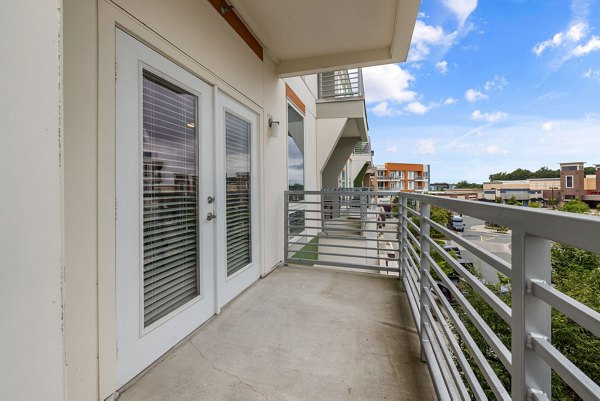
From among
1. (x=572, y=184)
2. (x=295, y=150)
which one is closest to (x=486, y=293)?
(x=295, y=150)

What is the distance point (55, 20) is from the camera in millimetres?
620

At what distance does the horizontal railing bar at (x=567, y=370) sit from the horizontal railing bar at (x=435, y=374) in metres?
0.91

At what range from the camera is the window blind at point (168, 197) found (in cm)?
Answer: 179

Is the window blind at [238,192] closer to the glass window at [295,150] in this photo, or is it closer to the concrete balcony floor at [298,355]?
the concrete balcony floor at [298,355]

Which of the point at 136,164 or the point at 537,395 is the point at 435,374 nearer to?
the point at 537,395

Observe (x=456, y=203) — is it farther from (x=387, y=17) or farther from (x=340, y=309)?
(x=387, y=17)

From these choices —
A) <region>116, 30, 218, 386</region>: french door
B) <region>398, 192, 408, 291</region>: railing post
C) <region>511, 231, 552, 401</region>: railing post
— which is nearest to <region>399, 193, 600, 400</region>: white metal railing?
<region>511, 231, 552, 401</region>: railing post

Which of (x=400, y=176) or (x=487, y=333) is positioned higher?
(x=400, y=176)

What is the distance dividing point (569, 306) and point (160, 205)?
2.01 metres

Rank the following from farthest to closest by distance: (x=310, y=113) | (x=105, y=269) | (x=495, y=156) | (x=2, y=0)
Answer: (x=495, y=156) → (x=310, y=113) → (x=105, y=269) → (x=2, y=0)

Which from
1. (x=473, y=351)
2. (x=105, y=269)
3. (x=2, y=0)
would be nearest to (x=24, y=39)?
(x=2, y=0)

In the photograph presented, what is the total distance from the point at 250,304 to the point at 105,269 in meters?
1.48

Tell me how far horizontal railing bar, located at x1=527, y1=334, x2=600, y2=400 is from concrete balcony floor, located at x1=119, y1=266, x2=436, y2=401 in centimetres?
115

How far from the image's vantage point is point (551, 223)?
577 millimetres
